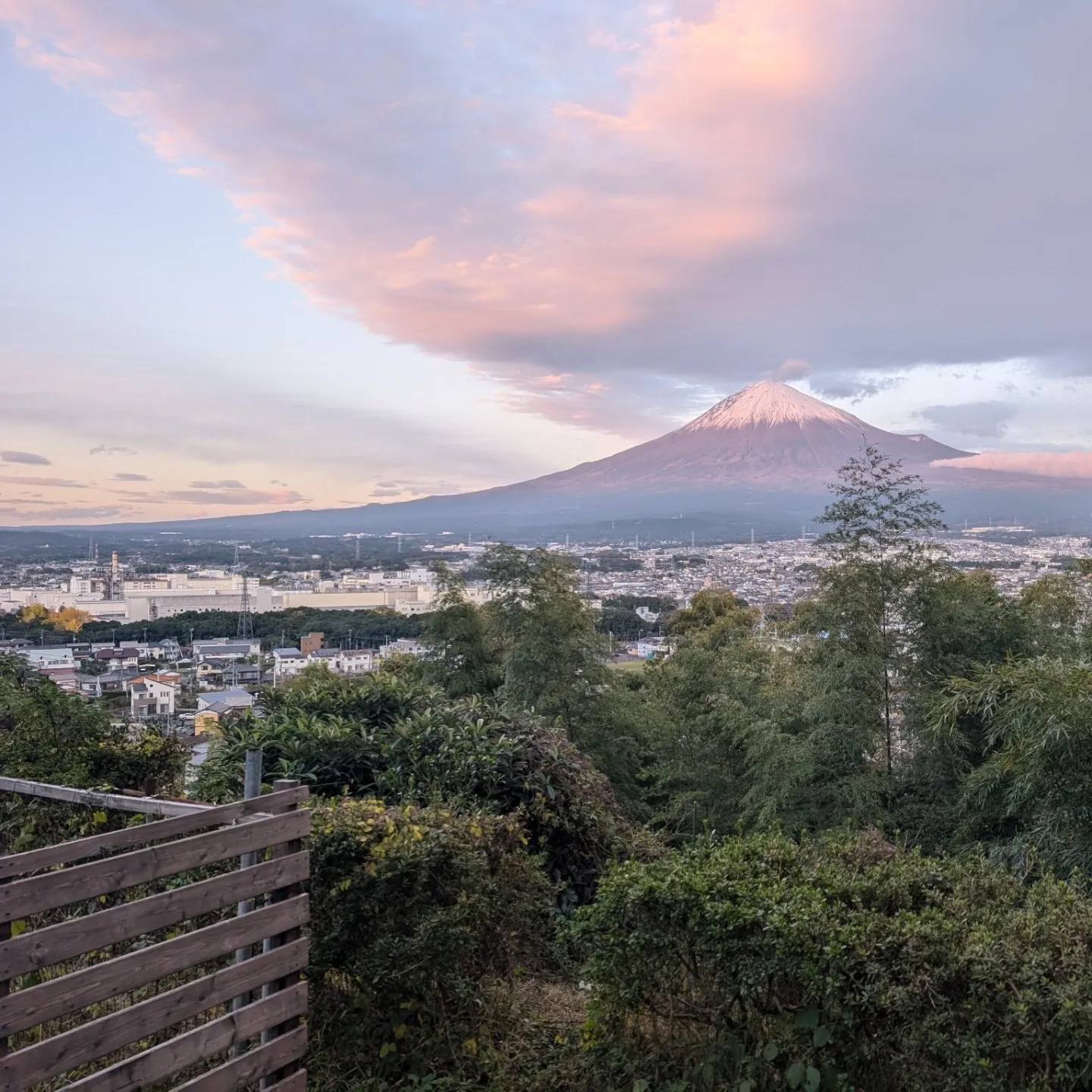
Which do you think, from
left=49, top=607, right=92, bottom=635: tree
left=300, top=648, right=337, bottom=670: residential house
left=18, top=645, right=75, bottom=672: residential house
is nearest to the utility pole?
left=300, top=648, right=337, bottom=670: residential house

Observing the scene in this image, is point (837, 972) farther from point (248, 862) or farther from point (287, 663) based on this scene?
point (287, 663)

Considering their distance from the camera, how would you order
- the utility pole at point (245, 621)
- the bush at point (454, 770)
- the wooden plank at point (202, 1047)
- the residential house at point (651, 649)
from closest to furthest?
1. the wooden plank at point (202, 1047)
2. the bush at point (454, 770)
3. the residential house at point (651, 649)
4. the utility pole at point (245, 621)

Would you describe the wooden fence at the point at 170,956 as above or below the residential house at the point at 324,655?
above

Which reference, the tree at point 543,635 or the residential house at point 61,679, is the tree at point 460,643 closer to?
the tree at point 543,635

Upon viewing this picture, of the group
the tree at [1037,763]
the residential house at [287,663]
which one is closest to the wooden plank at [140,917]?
the tree at [1037,763]

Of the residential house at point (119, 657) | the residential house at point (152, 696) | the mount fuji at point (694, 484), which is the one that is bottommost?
the residential house at point (119, 657)

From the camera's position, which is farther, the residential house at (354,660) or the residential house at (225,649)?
the residential house at (225,649)

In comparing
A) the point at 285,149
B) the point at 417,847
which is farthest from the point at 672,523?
the point at 417,847
